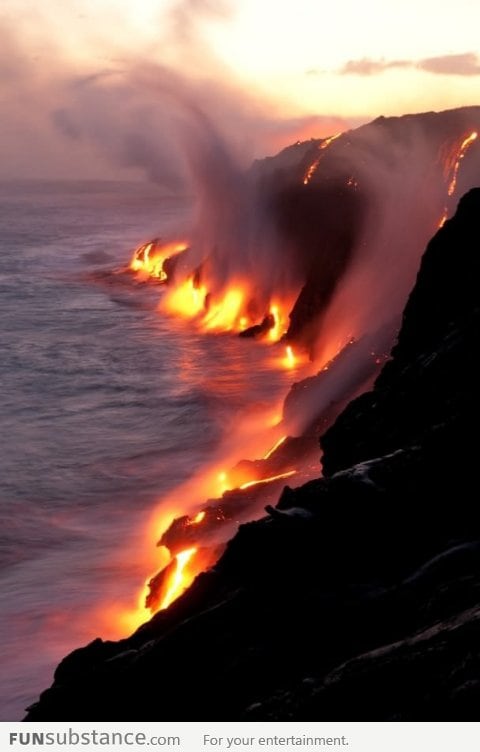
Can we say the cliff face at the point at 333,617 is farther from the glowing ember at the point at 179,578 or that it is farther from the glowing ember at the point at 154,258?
the glowing ember at the point at 154,258

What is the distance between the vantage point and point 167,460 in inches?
936

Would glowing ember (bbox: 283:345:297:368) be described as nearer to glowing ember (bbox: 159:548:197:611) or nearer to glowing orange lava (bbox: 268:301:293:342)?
glowing orange lava (bbox: 268:301:293:342)

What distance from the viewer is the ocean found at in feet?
52.3

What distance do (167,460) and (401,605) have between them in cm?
1615

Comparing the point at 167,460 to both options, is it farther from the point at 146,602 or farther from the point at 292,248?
the point at 292,248

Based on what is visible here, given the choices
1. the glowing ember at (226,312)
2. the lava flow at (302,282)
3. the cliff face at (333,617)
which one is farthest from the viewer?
the glowing ember at (226,312)

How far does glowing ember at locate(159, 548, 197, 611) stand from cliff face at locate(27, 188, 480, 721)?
5207 millimetres

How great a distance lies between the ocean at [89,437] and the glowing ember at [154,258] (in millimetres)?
2599

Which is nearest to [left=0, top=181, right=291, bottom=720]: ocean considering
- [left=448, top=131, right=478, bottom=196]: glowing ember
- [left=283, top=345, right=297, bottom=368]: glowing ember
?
[left=283, top=345, right=297, bottom=368]: glowing ember

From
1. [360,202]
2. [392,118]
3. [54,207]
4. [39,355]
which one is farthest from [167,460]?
[54,207]

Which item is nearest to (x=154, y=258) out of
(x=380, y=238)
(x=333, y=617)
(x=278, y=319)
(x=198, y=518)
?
(x=278, y=319)

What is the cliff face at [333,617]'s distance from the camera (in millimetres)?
6898

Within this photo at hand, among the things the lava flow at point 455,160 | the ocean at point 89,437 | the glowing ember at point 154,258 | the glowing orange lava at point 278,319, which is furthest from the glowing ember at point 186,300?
the lava flow at point 455,160

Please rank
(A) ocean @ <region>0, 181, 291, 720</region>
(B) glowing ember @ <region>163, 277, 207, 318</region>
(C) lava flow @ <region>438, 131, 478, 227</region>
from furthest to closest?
(B) glowing ember @ <region>163, 277, 207, 318</region> < (C) lava flow @ <region>438, 131, 478, 227</region> < (A) ocean @ <region>0, 181, 291, 720</region>
